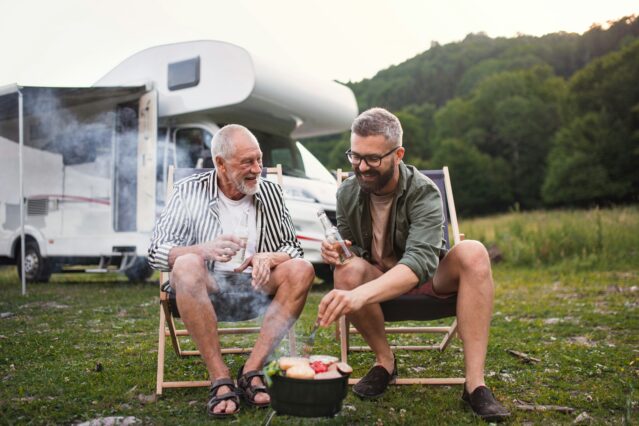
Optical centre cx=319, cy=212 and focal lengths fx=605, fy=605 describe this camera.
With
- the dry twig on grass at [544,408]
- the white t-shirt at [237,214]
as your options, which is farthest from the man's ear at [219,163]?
the dry twig on grass at [544,408]

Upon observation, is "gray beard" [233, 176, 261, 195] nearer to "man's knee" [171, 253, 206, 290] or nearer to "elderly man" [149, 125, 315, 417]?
"elderly man" [149, 125, 315, 417]

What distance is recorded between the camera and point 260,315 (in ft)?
9.27

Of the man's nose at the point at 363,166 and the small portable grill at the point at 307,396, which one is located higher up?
the man's nose at the point at 363,166

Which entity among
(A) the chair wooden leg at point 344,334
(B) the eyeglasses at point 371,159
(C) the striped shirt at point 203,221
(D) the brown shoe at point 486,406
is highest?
(B) the eyeglasses at point 371,159

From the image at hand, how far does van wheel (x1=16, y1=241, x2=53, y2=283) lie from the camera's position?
26.3 ft

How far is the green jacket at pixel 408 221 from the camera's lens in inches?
A: 96.1

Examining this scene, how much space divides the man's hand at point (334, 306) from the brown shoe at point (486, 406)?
0.68 metres

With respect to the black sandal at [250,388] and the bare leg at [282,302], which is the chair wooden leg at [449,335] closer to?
the bare leg at [282,302]

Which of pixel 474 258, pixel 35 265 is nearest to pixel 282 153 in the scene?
pixel 35 265

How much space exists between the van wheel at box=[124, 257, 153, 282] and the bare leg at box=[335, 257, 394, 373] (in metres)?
5.01

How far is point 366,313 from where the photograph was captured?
269cm

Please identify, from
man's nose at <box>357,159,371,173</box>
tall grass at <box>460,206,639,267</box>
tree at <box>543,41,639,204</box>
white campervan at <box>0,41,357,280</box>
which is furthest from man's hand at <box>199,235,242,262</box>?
tree at <box>543,41,639,204</box>

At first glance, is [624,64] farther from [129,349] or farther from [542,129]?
[129,349]

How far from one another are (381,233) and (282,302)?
55 cm
